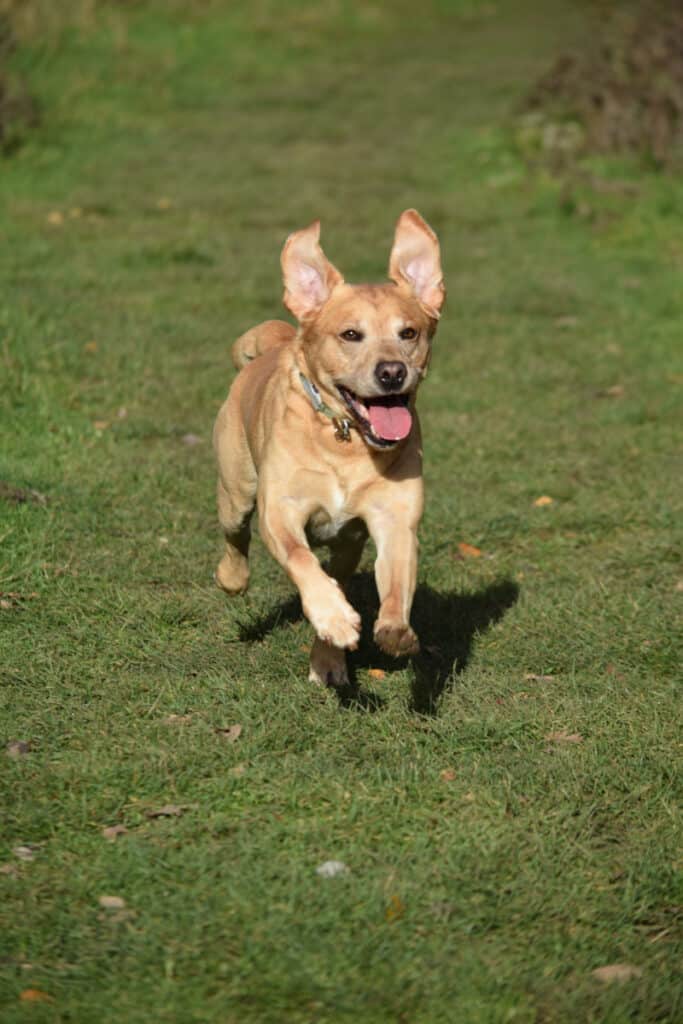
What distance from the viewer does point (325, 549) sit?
690 cm

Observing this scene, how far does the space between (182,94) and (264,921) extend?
16.7 meters

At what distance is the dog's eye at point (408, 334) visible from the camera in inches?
202

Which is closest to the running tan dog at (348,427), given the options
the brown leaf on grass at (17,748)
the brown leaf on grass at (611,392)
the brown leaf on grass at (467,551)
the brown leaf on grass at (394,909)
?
the brown leaf on grass at (394,909)

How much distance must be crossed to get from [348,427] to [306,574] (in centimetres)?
65

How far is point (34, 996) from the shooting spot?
3660 mm

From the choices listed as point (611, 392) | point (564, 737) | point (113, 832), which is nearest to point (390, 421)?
point (564, 737)

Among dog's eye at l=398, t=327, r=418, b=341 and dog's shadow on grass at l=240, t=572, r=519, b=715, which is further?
A: dog's shadow on grass at l=240, t=572, r=519, b=715

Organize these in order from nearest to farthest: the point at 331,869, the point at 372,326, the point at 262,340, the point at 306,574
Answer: the point at 331,869 < the point at 306,574 < the point at 372,326 < the point at 262,340

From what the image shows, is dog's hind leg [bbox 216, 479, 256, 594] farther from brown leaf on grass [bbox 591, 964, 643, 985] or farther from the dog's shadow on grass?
brown leaf on grass [bbox 591, 964, 643, 985]

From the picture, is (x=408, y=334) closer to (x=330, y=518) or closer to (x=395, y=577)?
(x=330, y=518)

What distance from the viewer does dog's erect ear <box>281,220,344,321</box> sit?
207 inches

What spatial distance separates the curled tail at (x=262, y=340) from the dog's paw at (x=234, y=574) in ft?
2.70

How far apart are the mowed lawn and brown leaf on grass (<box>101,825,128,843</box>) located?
0.01m

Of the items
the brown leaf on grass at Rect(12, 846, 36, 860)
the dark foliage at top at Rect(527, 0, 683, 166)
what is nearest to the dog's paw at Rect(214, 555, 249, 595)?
the brown leaf on grass at Rect(12, 846, 36, 860)
